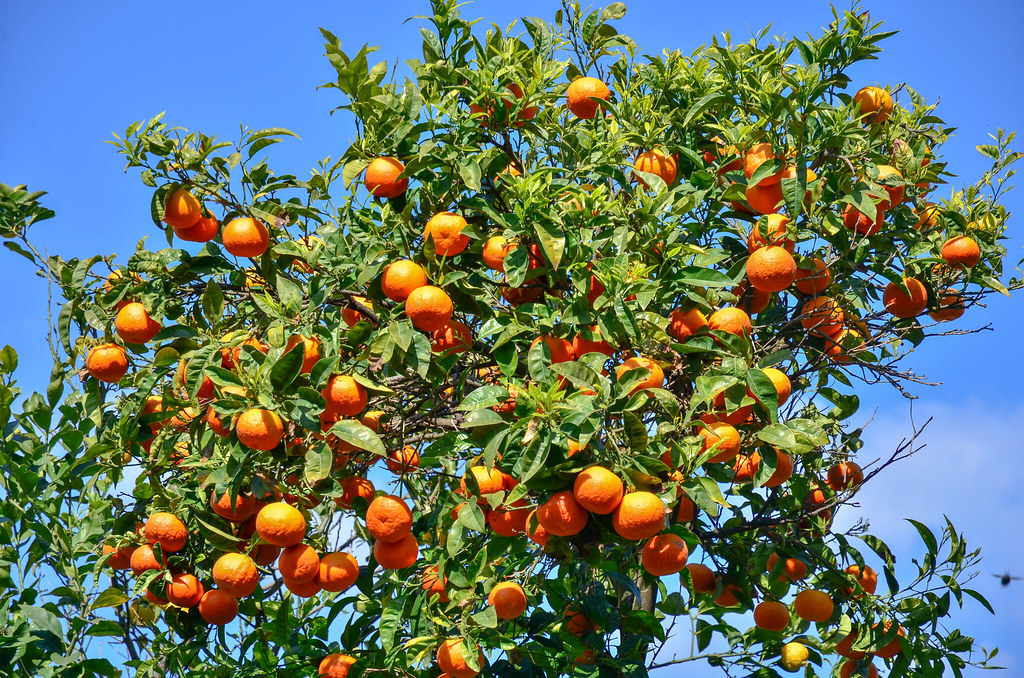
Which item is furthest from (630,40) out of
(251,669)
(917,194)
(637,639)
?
(251,669)

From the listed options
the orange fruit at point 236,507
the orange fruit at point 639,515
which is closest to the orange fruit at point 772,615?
the orange fruit at point 639,515

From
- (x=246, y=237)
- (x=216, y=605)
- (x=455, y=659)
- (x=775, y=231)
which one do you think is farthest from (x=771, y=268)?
(x=216, y=605)

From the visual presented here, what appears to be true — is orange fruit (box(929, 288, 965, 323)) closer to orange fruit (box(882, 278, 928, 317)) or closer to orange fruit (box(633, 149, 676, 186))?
orange fruit (box(882, 278, 928, 317))

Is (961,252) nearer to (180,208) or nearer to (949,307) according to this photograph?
(949,307)

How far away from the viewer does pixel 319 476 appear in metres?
3.03

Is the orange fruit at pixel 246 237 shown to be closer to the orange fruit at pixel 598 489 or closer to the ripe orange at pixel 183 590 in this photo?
the ripe orange at pixel 183 590

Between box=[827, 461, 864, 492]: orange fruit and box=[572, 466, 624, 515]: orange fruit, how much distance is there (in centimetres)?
182

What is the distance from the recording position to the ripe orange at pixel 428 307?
10.5ft

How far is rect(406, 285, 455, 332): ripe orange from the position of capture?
319 cm

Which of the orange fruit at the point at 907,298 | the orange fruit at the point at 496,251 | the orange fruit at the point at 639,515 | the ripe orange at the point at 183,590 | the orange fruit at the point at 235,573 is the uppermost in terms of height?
the orange fruit at the point at 907,298

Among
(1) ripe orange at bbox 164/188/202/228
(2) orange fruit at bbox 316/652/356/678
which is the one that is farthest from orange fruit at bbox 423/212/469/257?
(2) orange fruit at bbox 316/652/356/678

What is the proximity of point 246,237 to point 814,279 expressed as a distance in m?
2.24

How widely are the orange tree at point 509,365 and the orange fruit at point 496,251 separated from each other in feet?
0.04

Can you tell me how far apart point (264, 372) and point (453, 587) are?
1.09 metres
